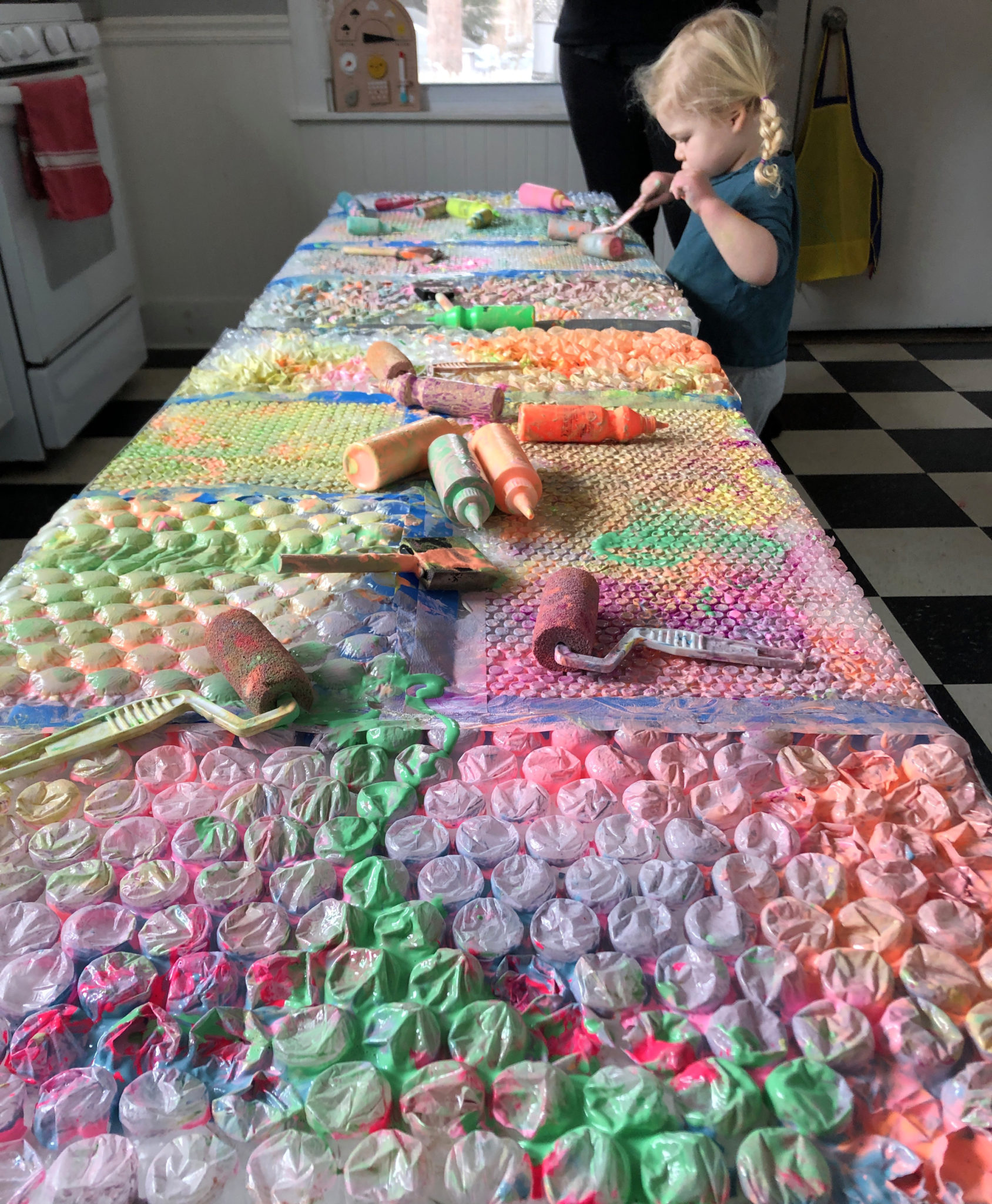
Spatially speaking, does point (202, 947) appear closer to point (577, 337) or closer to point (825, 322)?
point (577, 337)

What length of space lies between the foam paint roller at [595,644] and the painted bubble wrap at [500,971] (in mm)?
75

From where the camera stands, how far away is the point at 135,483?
1.04m

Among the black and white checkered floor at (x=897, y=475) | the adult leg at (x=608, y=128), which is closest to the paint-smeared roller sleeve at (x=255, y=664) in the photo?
the black and white checkered floor at (x=897, y=475)

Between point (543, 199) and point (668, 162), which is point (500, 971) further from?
point (668, 162)

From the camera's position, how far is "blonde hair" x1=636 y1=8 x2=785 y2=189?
162 centimetres

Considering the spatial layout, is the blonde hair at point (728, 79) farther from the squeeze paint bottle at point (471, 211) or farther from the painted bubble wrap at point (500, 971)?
the painted bubble wrap at point (500, 971)

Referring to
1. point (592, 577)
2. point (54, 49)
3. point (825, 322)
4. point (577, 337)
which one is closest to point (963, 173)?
point (825, 322)

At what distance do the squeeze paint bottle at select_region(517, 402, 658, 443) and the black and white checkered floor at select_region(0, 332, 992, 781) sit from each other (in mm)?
770

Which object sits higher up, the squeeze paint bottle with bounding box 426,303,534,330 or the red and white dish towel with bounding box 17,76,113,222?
the red and white dish towel with bounding box 17,76,113,222

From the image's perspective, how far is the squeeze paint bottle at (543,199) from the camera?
2270 millimetres

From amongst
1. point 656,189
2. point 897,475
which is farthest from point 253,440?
point 897,475

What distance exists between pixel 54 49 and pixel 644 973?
265 centimetres

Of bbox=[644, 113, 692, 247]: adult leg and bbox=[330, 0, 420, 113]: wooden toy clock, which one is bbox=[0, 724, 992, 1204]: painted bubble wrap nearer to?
bbox=[644, 113, 692, 247]: adult leg

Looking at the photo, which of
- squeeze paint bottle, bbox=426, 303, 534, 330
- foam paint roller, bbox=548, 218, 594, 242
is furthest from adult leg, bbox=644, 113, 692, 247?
squeeze paint bottle, bbox=426, 303, 534, 330
